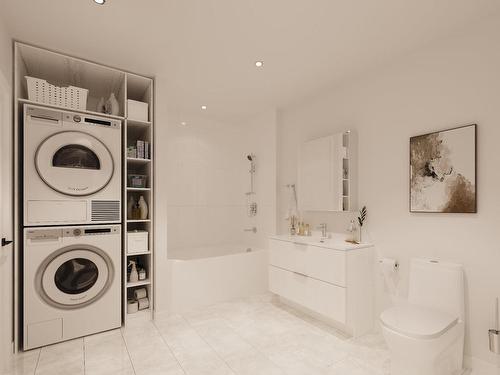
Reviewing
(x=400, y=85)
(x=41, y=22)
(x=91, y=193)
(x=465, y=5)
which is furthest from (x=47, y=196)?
(x=465, y=5)

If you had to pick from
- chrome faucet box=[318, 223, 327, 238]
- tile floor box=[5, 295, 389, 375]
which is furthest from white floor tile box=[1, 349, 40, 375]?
chrome faucet box=[318, 223, 327, 238]

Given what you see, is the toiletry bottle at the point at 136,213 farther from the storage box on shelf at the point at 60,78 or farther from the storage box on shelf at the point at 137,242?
the storage box on shelf at the point at 60,78

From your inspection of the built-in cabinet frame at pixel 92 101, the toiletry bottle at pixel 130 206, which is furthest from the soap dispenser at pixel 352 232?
the toiletry bottle at pixel 130 206

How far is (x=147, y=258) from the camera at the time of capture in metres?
2.97

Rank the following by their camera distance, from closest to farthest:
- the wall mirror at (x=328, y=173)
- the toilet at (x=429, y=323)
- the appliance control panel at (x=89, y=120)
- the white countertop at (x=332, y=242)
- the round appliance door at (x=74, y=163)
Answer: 1. the toilet at (x=429, y=323)
2. the round appliance door at (x=74, y=163)
3. the appliance control panel at (x=89, y=120)
4. the white countertop at (x=332, y=242)
5. the wall mirror at (x=328, y=173)

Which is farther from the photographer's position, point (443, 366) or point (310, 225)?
point (310, 225)

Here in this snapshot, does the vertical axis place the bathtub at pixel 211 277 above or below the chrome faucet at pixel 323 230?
below

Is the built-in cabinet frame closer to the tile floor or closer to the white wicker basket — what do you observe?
the white wicker basket

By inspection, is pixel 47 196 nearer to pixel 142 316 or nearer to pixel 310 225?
pixel 142 316

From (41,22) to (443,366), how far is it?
3.53m

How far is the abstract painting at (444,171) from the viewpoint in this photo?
203cm

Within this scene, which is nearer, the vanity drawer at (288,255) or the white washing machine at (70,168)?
the white washing machine at (70,168)

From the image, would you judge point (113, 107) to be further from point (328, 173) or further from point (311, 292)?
point (311, 292)

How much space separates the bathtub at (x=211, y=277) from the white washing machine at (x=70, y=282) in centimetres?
60
